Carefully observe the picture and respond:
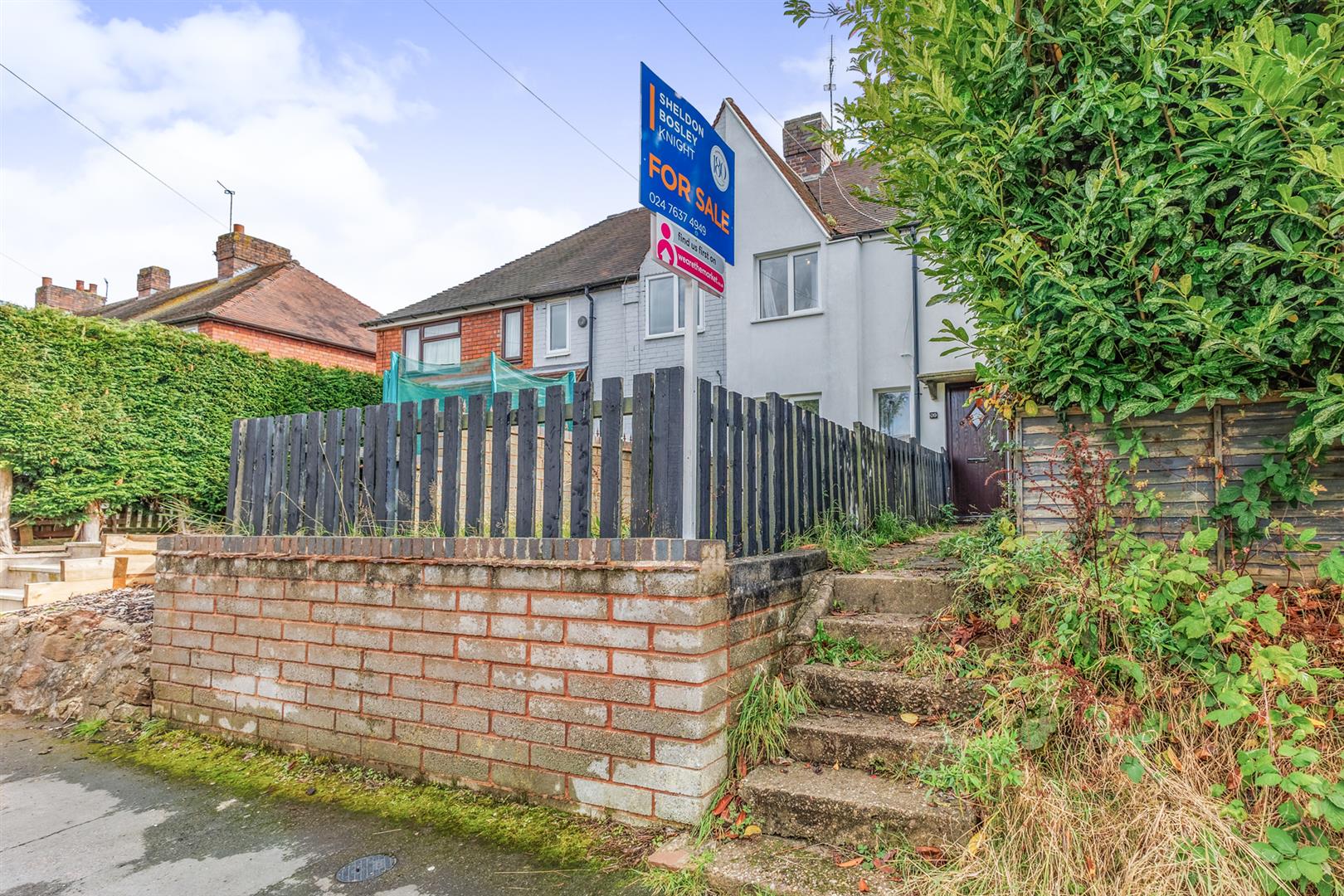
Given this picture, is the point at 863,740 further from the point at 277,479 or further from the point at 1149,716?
the point at 277,479

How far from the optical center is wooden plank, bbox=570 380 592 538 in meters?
3.44

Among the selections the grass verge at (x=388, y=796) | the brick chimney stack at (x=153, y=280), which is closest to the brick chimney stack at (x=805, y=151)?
the grass verge at (x=388, y=796)

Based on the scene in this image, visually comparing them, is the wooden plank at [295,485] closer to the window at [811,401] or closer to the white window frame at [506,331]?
the window at [811,401]

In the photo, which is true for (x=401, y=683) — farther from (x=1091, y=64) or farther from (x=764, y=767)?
(x=1091, y=64)

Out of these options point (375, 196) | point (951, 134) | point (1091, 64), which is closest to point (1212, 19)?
point (1091, 64)

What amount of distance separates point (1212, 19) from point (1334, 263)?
1233mm

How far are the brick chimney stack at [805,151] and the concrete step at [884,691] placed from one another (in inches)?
521

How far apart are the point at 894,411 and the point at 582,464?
9127 mm

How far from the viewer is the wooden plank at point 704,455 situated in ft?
10.8

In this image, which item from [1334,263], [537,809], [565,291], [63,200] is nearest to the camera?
[1334,263]

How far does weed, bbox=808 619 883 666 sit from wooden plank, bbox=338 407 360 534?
2.82 m

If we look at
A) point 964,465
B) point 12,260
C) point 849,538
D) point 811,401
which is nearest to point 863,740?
point 849,538

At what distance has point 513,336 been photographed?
16.6 meters

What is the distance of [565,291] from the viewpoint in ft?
51.5
